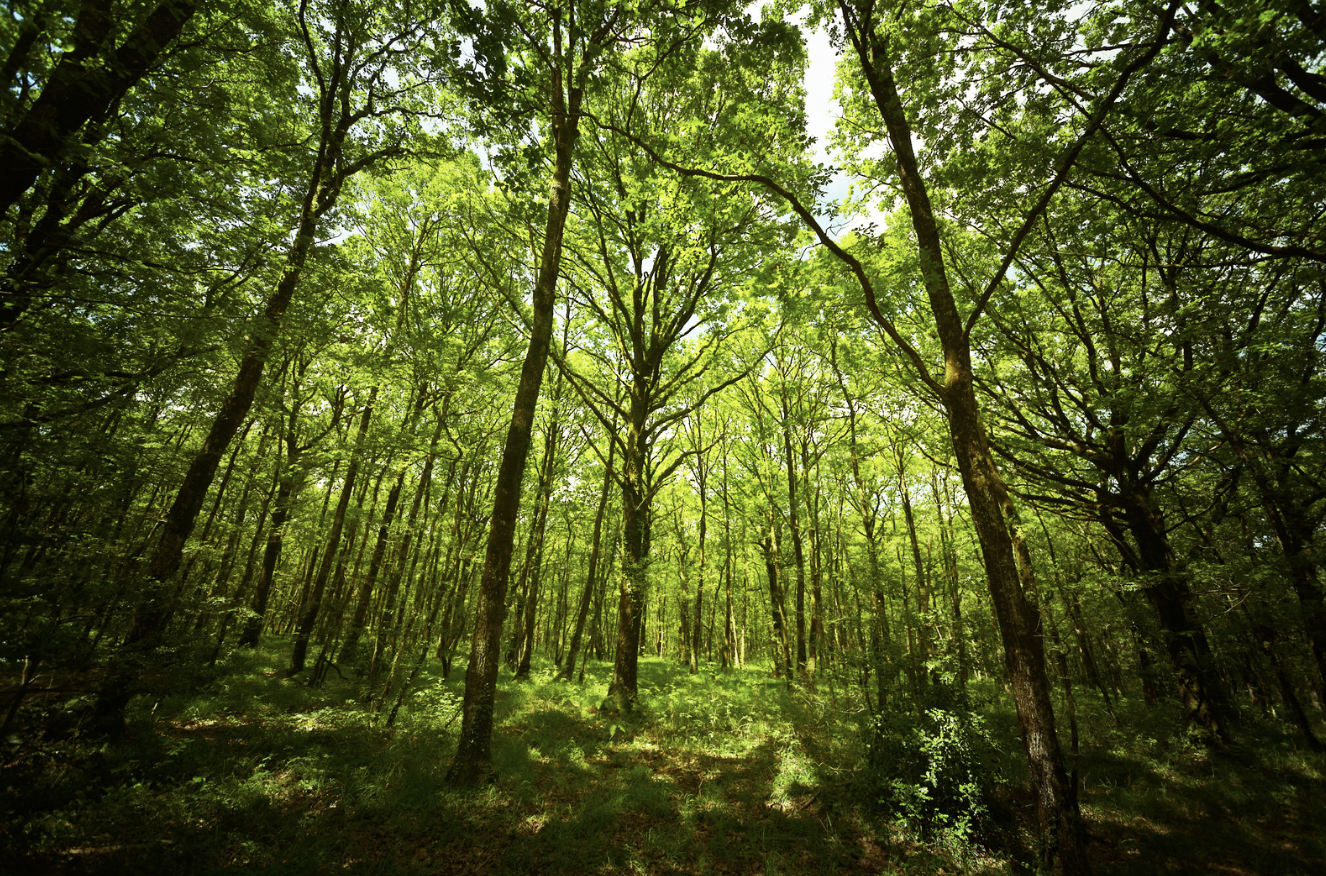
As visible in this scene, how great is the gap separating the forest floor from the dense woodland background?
0.12 metres

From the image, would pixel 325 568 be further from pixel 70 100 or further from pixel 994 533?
pixel 994 533

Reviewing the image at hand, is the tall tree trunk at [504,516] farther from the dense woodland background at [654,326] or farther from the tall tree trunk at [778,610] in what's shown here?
the tall tree trunk at [778,610]

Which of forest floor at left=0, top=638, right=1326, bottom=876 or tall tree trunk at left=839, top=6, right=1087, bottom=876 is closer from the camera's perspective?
tall tree trunk at left=839, top=6, right=1087, bottom=876

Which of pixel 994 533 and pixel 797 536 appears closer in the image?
pixel 994 533

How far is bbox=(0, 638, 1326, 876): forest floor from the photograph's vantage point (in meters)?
4.52

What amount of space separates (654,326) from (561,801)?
34.1 feet

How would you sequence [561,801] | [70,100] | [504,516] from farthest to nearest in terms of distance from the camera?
1. [504,516]
2. [561,801]
3. [70,100]

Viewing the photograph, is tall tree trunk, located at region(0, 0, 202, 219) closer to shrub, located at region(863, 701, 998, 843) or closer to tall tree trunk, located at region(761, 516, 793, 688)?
shrub, located at region(863, 701, 998, 843)

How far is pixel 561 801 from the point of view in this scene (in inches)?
250

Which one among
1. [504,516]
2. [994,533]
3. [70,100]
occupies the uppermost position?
[70,100]

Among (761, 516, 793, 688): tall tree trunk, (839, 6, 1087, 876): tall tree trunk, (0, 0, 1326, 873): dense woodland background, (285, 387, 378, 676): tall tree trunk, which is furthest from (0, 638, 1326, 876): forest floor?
(761, 516, 793, 688): tall tree trunk

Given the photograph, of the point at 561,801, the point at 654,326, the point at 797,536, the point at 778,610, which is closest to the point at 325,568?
the point at 561,801

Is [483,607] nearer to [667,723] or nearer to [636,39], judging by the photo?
[667,723]

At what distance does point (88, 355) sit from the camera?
221 inches
